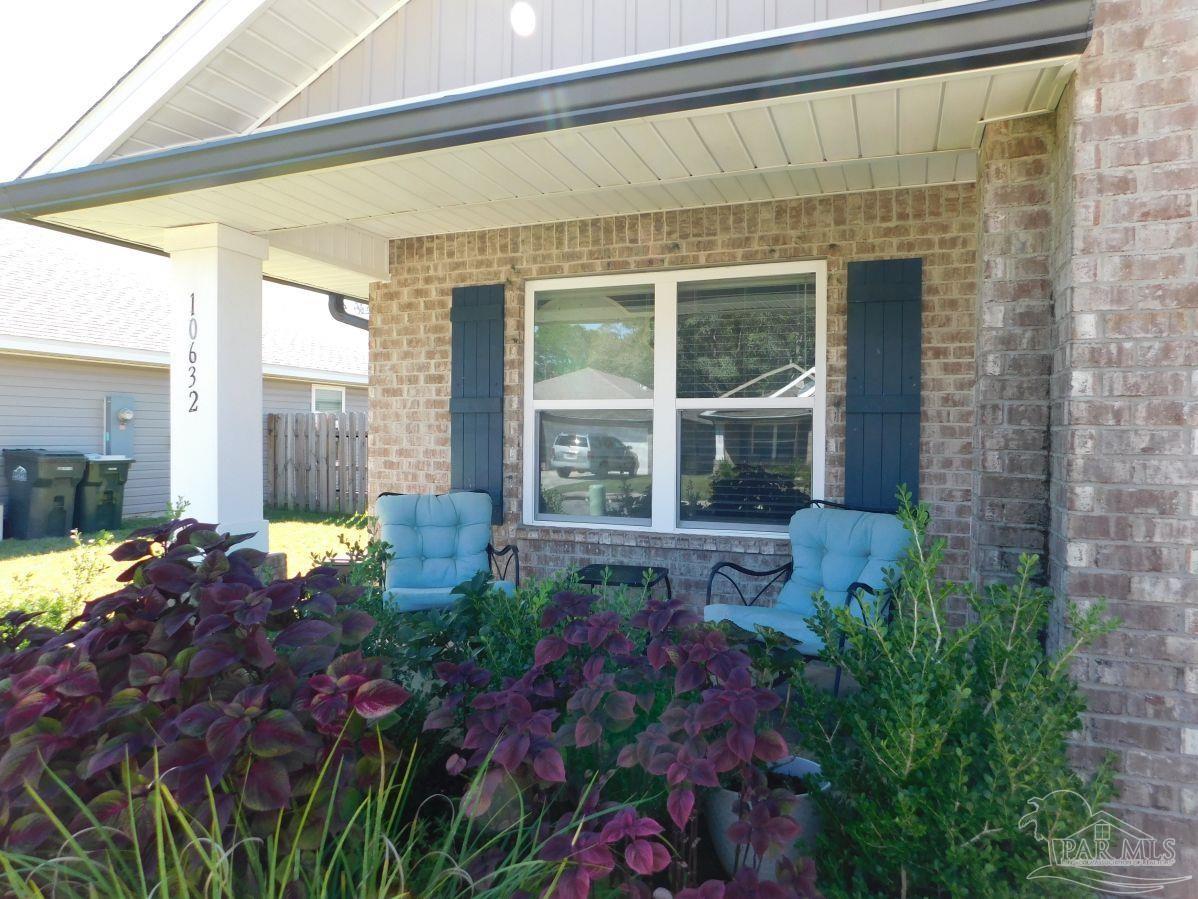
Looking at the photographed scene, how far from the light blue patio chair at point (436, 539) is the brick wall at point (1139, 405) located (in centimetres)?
342

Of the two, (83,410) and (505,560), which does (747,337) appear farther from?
(83,410)

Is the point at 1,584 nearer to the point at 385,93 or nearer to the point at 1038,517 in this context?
the point at 385,93

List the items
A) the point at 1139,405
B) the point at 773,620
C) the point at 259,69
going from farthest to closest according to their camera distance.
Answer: the point at 259,69 < the point at 773,620 < the point at 1139,405

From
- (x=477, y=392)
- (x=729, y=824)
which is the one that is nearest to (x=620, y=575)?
(x=477, y=392)

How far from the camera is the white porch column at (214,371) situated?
15.5ft

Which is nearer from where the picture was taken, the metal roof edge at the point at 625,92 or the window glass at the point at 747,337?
the metal roof edge at the point at 625,92

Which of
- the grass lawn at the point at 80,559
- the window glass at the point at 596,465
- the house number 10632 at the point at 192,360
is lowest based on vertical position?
the grass lawn at the point at 80,559

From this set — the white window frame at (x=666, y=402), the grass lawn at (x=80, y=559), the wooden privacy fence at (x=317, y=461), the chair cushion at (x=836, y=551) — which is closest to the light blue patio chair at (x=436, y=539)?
the grass lawn at (x=80, y=559)

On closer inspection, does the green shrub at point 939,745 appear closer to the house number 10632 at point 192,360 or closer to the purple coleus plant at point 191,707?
the purple coleus plant at point 191,707

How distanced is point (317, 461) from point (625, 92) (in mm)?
10684

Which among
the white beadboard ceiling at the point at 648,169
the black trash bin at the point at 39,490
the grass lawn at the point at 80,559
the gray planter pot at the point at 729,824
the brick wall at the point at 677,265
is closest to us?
the gray planter pot at the point at 729,824

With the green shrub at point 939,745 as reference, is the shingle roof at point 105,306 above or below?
above

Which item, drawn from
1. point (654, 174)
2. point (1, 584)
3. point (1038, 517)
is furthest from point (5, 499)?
point (1038, 517)

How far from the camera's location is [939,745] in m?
1.64
